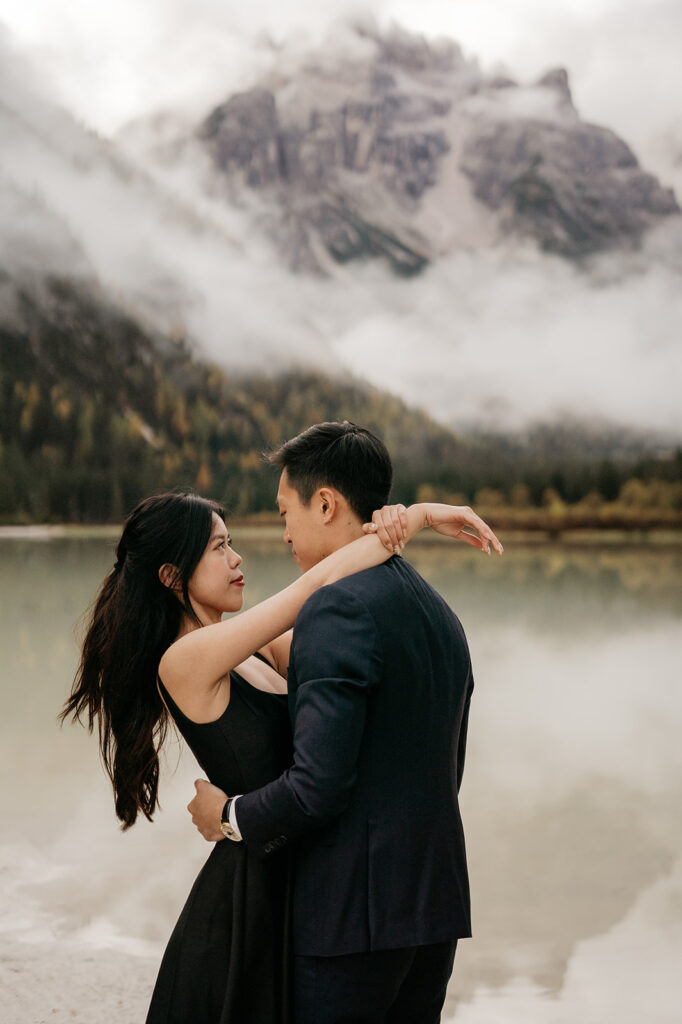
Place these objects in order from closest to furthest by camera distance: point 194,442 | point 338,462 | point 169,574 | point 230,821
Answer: point 230,821 < point 338,462 < point 169,574 < point 194,442

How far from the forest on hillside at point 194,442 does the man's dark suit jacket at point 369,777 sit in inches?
1081

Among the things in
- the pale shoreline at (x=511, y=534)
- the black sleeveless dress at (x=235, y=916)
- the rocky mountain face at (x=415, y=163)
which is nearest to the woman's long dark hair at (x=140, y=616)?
the black sleeveless dress at (x=235, y=916)

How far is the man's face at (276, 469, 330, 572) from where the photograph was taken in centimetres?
143

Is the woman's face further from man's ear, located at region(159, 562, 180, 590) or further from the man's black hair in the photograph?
the man's black hair

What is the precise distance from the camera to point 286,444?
1418mm

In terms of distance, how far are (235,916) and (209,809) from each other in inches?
6.8

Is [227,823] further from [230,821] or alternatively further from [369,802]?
[369,802]

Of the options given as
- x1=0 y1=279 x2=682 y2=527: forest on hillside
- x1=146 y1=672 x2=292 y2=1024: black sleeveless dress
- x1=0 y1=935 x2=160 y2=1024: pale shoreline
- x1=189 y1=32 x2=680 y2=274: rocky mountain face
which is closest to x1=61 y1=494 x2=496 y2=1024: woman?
x1=146 y1=672 x2=292 y2=1024: black sleeveless dress

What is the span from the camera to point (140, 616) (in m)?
1.54

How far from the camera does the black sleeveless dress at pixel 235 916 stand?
53.6 inches

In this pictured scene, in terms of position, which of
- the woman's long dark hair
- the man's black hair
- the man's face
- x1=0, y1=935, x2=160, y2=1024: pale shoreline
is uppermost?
the man's black hair

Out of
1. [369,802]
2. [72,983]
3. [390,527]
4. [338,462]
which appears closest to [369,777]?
[369,802]

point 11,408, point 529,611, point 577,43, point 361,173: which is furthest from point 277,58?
point 529,611

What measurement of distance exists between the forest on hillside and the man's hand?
27.4 meters
